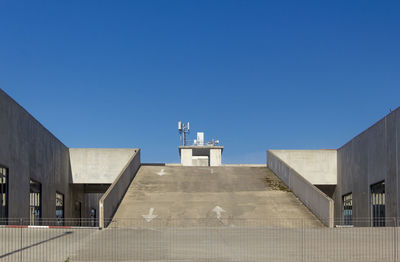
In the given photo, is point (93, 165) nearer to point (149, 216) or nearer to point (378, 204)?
point (149, 216)

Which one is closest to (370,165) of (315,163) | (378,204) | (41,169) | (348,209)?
(378,204)

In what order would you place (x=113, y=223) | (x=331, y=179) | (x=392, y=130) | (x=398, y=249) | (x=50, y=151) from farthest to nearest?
(x=331, y=179), (x=50, y=151), (x=392, y=130), (x=113, y=223), (x=398, y=249)

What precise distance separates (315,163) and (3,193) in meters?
22.1

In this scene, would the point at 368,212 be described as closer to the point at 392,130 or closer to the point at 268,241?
the point at 392,130

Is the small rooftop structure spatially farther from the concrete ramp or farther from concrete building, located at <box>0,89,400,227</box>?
the concrete ramp

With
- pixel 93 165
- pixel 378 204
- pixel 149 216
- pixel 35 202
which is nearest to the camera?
pixel 149 216

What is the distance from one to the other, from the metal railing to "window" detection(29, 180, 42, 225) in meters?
9.30

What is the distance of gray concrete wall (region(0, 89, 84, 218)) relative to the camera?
24.2 meters

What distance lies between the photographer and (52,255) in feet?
52.4

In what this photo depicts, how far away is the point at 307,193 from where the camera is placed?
26.7 meters

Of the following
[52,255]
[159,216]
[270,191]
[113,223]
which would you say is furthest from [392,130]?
[52,255]

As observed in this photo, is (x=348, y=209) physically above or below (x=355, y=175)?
below

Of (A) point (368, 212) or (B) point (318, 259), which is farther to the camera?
(A) point (368, 212)

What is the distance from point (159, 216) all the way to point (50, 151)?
34.1 feet
